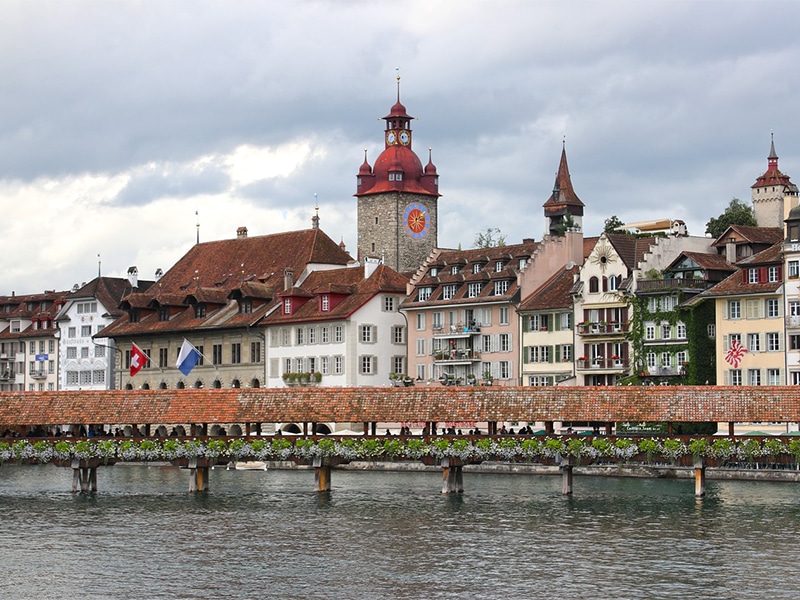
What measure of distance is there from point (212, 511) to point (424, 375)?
42092 millimetres

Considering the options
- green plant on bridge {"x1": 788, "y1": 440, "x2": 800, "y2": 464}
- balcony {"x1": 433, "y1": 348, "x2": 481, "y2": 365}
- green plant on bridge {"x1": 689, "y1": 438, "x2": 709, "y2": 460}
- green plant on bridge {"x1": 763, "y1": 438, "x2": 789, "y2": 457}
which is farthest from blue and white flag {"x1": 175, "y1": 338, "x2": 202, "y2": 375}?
green plant on bridge {"x1": 788, "y1": 440, "x2": 800, "y2": 464}

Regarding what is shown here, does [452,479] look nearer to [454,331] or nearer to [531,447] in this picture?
[531,447]

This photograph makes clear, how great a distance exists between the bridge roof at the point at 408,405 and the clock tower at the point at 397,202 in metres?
50.2

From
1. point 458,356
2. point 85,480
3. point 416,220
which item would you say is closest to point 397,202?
point 416,220

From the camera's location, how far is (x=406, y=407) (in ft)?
204

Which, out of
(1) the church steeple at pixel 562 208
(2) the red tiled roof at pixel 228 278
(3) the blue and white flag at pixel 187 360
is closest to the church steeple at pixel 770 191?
(1) the church steeple at pixel 562 208

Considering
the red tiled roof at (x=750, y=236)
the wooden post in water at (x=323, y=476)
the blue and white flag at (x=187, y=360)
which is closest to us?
the wooden post in water at (x=323, y=476)

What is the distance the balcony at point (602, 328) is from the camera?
88312mm

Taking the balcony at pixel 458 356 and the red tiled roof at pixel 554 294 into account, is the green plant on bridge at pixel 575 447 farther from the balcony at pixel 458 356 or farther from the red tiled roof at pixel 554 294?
the balcony at pixel 458 356

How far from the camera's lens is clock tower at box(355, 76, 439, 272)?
114 meters

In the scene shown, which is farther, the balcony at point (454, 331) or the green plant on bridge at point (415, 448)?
the balcony at point (454, 331)

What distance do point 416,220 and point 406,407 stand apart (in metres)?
53.9

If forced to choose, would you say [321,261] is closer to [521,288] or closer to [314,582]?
[521,288]

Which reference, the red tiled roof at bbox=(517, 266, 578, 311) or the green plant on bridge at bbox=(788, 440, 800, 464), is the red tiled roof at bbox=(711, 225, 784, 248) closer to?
the red tiled roof at bbox=(517, 266, 578, 311)
